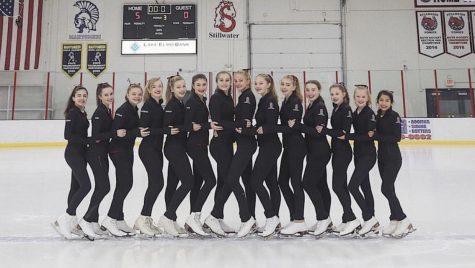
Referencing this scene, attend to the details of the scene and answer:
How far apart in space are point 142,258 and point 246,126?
126cm

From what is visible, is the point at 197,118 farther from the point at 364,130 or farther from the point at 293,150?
the point at 364,130

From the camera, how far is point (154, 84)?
291cm

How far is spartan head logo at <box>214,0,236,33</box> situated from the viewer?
12938 mm

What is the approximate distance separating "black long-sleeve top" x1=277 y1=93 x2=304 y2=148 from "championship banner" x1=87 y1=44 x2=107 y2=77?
432 inches

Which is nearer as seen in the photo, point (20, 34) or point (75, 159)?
point (75, 159)

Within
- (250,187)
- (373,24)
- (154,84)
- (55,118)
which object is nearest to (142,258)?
(250,187)

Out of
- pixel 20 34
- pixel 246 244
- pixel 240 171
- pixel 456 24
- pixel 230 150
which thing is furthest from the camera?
pixel 456 24

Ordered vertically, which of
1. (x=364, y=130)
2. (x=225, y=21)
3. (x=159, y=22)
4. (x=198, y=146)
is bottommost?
(x=198, y=146)

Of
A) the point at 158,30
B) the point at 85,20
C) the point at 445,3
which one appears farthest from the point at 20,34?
the point at 445,3

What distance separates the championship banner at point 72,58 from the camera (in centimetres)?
1236

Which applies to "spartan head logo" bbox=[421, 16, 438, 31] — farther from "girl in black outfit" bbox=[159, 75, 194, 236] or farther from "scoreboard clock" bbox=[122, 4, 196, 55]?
"girl in black outfit" bbox=[159, 75, 194, 236]

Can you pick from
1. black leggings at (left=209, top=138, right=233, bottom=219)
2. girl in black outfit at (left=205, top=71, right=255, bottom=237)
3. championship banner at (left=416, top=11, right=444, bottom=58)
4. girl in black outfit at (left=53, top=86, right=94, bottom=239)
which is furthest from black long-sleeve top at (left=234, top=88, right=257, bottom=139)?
championship banner at (left=416, top=11, right=444, bottom=58)

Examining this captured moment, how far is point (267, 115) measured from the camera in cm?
287

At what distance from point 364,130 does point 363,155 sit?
21cm
